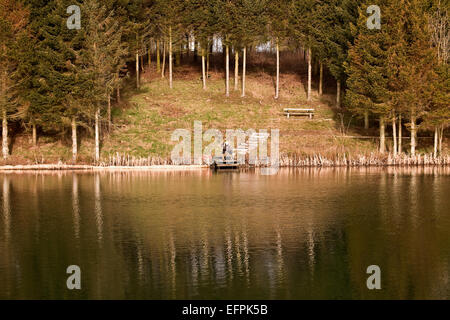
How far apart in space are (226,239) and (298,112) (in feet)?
156

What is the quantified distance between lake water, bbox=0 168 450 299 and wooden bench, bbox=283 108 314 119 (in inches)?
1001

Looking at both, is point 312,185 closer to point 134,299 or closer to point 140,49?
point 134,299

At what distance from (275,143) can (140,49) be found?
23.1m

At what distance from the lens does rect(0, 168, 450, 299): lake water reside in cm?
1952

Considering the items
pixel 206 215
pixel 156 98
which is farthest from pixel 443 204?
pixel 156 98

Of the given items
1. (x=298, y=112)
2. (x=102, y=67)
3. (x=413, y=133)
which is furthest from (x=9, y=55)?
(x=413, y=133)

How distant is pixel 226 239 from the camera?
85.5ft

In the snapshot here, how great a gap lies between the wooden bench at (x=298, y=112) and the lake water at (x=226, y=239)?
83.4ft

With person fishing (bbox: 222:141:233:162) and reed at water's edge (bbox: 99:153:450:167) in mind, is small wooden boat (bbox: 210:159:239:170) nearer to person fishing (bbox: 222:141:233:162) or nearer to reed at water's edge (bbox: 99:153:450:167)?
person fishing (bbox: 222:141:233:162)

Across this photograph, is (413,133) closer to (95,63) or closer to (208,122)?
(208,122)

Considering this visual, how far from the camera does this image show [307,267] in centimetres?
2144

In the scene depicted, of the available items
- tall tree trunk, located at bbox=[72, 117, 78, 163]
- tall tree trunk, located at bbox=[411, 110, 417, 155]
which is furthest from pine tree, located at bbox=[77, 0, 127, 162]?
tall tree trunk, located at bbox=[411, 110, 417, 155]

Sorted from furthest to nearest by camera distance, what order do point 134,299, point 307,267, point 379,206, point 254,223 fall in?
point 379,206 < point 254,223 < point 307,267 < point 134,299

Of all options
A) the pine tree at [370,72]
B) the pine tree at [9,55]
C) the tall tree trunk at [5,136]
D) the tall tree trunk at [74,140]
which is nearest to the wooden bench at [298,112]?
the pine tree at [370,72]
